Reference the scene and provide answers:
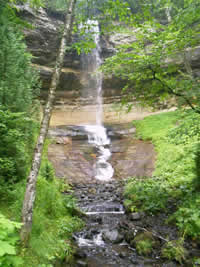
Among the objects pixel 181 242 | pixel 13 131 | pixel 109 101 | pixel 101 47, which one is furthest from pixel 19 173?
pixel 101 47

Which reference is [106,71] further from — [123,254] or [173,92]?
[123,254]

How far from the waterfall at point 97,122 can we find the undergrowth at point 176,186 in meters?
3.16

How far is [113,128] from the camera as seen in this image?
67.8 feet

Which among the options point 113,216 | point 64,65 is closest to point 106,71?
point 113,216

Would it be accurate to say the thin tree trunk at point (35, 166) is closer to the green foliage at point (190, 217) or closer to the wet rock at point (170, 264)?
the wet rock at point (170, 264)

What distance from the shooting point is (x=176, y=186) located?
26.8 ft

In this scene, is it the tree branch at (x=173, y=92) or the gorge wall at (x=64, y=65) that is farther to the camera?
the gorge wall at (x=64, y=65)

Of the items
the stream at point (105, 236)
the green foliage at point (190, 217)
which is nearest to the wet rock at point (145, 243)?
the stream at point (105, 236)

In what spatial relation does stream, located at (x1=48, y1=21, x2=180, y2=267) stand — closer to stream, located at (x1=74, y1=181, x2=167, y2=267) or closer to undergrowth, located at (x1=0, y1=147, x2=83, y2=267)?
stream, located at (x1=74, y1=181, x2=167, y2=267)

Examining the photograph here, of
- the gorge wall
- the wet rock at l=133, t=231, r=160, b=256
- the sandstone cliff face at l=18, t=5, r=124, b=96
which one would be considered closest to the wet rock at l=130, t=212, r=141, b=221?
the wet rock at l=133, t=231, r=160, b=256

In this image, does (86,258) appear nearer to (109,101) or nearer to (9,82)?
(9,82)

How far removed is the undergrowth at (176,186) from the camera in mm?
5808

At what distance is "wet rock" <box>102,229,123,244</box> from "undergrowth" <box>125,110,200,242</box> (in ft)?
4.48

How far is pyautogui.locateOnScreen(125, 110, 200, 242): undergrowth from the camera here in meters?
5.81
